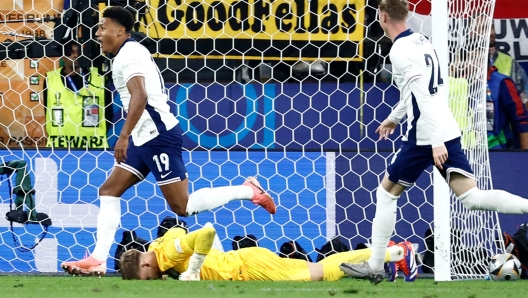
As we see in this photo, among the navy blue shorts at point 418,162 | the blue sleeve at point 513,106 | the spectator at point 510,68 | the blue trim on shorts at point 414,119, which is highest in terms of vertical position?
the spectator at point 510,68

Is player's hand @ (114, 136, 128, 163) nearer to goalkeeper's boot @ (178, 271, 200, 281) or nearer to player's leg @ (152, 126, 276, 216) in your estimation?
player's leg @ (152, 126, 276, 216)

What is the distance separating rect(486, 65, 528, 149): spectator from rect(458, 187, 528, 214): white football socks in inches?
107

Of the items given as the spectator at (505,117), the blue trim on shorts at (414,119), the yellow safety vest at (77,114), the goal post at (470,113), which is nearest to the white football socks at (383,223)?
the blue trim on shorts at (414,119)

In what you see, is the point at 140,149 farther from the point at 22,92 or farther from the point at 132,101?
the point at 22,92

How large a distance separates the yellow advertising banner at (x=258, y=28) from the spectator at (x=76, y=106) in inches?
23.1

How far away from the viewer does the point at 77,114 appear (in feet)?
27.9

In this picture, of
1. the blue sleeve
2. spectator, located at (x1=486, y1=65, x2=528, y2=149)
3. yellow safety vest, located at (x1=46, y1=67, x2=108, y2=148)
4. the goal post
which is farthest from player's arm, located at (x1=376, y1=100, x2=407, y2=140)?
yellow safety vest, located at (x1=46, y1=67, x2=108, y2=148)

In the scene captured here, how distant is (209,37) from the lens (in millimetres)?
8594

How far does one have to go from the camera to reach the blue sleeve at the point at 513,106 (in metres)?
8.84

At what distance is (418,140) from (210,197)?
4.89 feet

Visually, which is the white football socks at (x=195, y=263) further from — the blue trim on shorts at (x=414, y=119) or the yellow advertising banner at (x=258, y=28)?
the yellow advertising banner at (x=258, y=28)

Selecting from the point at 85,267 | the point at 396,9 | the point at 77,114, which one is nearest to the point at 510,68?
the point at 396,9

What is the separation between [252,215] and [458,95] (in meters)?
1.81

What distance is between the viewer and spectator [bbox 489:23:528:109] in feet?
30.5
